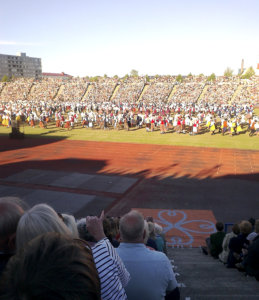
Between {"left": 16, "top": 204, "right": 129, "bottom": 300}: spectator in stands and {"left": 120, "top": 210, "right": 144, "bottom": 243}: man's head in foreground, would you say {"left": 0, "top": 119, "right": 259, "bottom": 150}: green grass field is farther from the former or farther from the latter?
{"left": 16, "top": 204, "right": 129, "bottom": 300}: spectator in stands

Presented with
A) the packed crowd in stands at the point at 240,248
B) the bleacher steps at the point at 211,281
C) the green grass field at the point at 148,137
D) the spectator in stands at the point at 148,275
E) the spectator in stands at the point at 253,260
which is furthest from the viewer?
the green grass field at the point at 148,137

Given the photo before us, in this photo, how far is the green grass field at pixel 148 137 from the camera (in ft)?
78.7

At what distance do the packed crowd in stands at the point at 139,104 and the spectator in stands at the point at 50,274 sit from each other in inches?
1087

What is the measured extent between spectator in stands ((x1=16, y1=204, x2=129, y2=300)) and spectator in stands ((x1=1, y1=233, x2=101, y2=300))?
0.55 meters

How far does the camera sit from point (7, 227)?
2018 mm

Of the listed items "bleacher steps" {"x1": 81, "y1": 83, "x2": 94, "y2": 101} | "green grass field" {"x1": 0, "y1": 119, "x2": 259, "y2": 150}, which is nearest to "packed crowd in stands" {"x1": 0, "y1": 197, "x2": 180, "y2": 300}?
"green grass field" {"x1": 0, "y1": 119, "x2": 259, "y2": 150}

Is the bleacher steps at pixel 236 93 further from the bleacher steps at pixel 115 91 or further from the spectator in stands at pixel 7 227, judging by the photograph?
the spectator in stands at pixel 7 227

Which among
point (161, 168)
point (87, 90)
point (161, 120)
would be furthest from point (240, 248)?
point (87, 90)

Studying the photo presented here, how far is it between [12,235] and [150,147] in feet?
67.7

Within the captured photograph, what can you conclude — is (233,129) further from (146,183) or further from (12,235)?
(12,235)

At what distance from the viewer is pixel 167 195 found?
1182cm

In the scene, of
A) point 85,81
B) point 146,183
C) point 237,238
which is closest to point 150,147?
point 146,183

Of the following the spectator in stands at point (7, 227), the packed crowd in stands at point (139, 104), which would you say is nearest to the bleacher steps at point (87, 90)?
the packed crowd in stands at point (139, 104)

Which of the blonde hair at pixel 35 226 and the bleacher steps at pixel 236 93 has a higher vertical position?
the bleacher steps at pixel 236 93
